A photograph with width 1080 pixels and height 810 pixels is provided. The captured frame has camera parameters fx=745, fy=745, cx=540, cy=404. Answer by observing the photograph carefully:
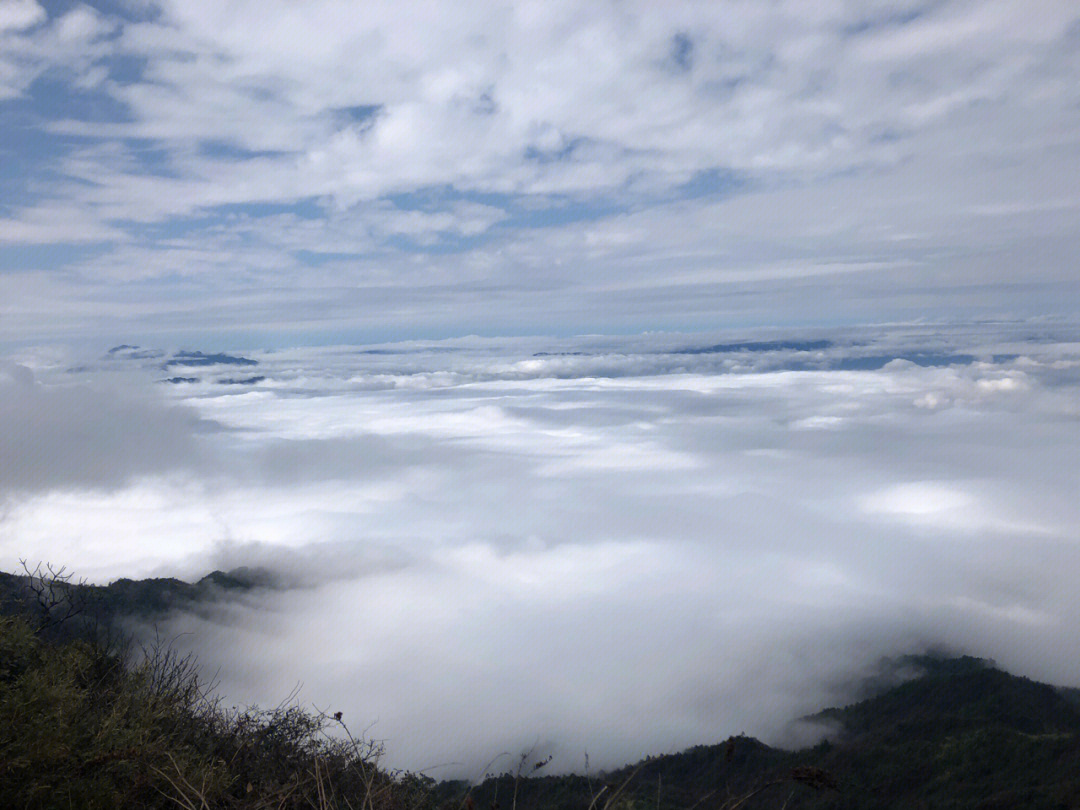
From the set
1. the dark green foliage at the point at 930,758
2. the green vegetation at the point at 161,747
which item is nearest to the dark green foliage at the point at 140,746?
the green vegetation at the point at 161,747

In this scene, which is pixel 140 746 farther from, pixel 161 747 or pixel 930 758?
pixel 930 758

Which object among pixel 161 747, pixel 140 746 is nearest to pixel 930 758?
pixel 161 747

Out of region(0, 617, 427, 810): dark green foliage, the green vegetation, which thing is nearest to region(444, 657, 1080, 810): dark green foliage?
the green vegetation

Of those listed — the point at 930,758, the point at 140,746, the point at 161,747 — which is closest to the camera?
the point at 140,746

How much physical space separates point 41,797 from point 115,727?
1.78 m

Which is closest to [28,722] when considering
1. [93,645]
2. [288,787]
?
[288,787]

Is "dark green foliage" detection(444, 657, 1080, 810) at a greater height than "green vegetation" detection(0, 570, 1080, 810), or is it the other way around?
"green vegetation" detection(0, 570, 1080, 810)

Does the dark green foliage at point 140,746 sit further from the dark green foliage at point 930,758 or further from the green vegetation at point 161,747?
the dark green foliage at point 930,758

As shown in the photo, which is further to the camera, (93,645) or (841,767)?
(841,767)

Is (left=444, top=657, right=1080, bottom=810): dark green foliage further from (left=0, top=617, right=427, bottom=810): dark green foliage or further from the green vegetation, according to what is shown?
(left=0, top=617, right=427, bottom=810): dark green foliage

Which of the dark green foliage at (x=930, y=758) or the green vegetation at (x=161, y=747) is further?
the dark green foliage at (x=930, y=758)

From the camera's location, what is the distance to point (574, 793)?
90.9 meters

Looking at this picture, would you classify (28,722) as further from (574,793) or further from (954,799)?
(954,799)

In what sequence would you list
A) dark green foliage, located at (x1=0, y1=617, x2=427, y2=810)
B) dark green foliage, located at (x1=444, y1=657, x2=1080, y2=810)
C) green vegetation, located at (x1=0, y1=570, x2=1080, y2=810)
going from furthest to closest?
dark green foliage, located at (x1=444, y1=657, x2=1080, y2=810) < dark green foliage, located at (x1=0, y1=617, x2=427, y2=810) < green vegetation, located at (x1=0, y1=570, x2=1080, y2=810)
